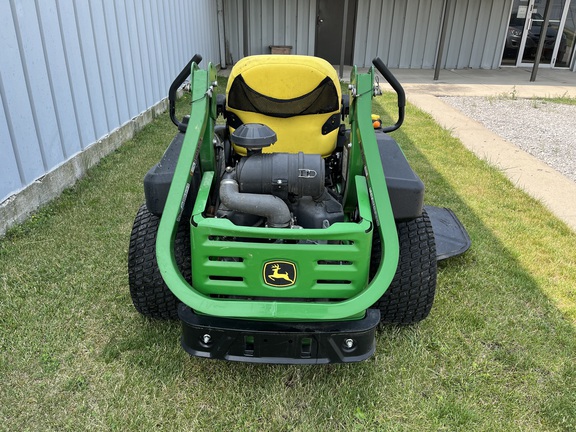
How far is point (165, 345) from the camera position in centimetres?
222

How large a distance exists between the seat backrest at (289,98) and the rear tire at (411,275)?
67 centimetres

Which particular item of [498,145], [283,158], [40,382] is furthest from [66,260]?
[498,145]

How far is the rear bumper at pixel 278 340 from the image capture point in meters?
1.78

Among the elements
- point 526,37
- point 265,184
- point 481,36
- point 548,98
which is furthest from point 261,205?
point 526,37

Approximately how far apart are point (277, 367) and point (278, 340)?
402 millimetres

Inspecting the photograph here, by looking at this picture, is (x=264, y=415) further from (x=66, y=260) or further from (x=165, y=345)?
(x=66, y=260)

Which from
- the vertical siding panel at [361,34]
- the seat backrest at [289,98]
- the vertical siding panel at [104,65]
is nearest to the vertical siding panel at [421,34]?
the vertical siding panel at [361,34]

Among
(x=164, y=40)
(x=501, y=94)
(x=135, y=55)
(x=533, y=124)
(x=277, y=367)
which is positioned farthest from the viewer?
(x=501, y=94)

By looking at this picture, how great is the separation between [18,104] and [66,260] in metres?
1.23

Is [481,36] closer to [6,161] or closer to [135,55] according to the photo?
[135,55]

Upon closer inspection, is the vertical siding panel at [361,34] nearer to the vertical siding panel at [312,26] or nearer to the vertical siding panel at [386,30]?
the vertical siding panel at [386,30]

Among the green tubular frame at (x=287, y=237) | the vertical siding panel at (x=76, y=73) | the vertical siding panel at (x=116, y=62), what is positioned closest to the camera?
the green tubular frame at (x=287, y=237)

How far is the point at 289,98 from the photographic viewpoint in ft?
7.88

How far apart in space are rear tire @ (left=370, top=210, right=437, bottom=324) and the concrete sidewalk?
2072mm
